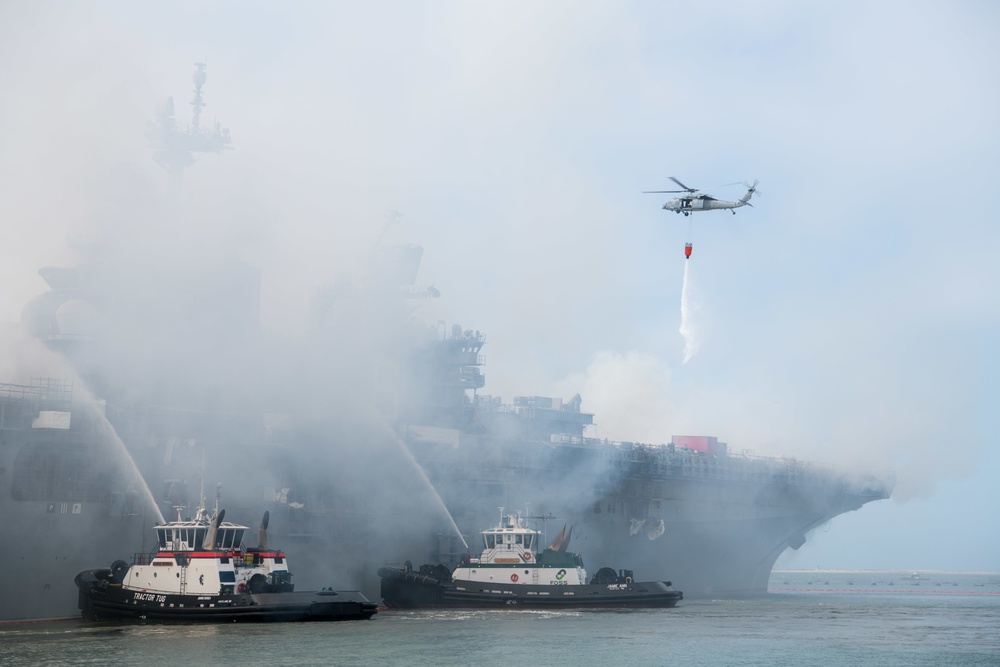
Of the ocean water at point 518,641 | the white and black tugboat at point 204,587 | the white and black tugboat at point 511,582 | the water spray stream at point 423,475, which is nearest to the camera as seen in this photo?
the ocean water at point 518,641

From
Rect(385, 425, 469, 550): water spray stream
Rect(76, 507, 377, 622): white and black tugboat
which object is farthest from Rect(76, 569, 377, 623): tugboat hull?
Rect(385, 425, 469, 550): water spray stream

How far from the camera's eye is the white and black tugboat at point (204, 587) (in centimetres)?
4419

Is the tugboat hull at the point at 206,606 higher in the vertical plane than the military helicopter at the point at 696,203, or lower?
lower

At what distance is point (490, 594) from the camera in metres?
55.7

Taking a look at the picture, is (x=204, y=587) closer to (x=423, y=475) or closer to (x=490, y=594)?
(x=490, y=594)

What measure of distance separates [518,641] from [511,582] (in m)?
13.4

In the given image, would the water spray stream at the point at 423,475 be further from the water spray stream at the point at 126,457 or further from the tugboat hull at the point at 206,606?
the tugboat hull at the point at 206,606

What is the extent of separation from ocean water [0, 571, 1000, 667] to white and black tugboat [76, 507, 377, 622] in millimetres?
636

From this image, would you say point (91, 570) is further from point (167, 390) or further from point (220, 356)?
point (220, 356)

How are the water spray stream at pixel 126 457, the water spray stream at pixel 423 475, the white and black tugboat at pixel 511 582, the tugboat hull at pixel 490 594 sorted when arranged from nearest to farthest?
1. the water spray stream at pixel 126 457
2. the tugboat hull at pixel 490 594
3. the white and black tugboat at pixel 511 582
4. the water spray stream at pixel 423 475

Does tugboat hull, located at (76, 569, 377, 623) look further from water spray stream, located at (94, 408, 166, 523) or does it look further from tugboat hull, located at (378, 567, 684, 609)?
tugboat hull, located at (378, 567, 684, 609)

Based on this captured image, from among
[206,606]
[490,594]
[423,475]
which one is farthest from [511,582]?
[206,606]

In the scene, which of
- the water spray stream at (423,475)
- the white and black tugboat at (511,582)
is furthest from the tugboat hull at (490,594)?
the water spray stream at (423,475)

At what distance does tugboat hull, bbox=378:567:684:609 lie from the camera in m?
55.7
